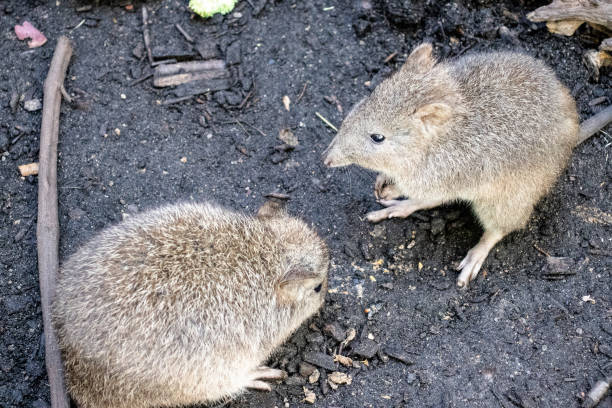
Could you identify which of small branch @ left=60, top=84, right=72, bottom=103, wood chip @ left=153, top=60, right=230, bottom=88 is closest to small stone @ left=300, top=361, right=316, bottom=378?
wood chip @ left=153, top=60, right=230, bottom=88

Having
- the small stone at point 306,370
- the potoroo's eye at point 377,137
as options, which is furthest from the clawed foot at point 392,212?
the small stone at point 306,370

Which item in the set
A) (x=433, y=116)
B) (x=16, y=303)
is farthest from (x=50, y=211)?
(x=433, y=116)

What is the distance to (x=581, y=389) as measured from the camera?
4.64 m

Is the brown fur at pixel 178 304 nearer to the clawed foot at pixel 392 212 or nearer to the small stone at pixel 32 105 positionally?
the clawed foot at pixel 392 212

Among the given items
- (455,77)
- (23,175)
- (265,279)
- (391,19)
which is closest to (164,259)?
(265,279)

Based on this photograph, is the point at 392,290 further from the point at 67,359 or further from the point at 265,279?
the point at 67,359

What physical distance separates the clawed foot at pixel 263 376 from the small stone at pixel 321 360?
233mm

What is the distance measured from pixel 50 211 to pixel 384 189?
2976 mm

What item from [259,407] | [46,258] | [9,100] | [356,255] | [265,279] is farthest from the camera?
[9,100]

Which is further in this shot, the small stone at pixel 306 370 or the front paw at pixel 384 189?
the front paw at pixel 384 189

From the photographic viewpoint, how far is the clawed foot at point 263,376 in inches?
183

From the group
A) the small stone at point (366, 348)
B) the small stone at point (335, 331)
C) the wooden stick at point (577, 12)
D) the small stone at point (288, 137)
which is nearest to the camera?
the small stone at point (366, 348)

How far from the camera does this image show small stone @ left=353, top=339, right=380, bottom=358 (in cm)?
489

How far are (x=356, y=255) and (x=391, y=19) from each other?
2.74m
